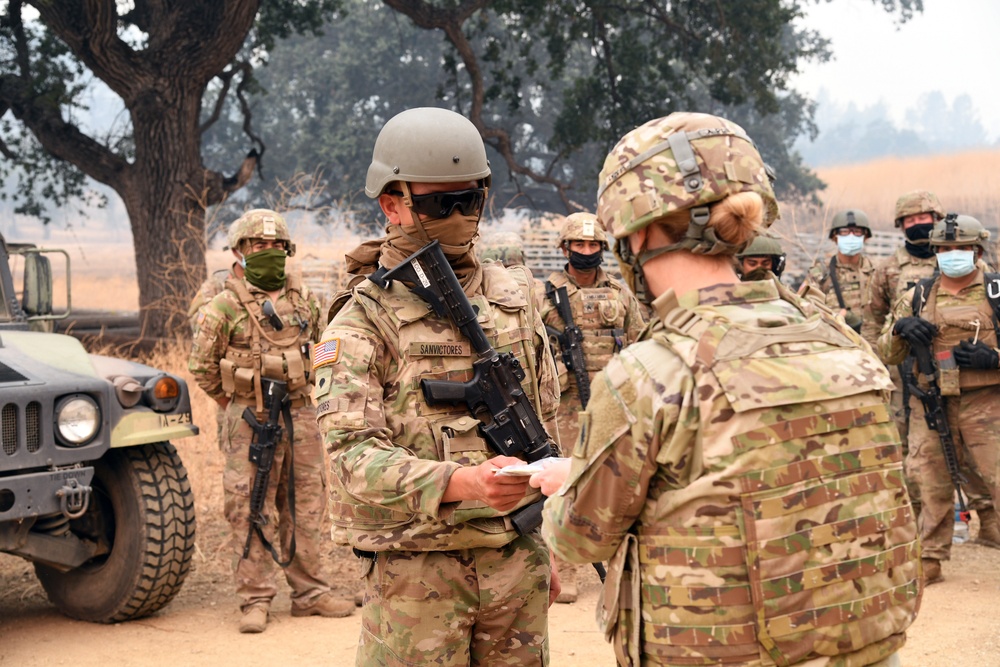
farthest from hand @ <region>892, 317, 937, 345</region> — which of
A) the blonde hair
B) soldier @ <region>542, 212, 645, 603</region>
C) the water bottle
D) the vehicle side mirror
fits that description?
the vehicle side mirror

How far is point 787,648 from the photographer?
1830mm

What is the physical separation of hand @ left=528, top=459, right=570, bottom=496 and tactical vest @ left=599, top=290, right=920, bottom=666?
0.93 ft

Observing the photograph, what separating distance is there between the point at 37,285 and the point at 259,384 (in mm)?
1330

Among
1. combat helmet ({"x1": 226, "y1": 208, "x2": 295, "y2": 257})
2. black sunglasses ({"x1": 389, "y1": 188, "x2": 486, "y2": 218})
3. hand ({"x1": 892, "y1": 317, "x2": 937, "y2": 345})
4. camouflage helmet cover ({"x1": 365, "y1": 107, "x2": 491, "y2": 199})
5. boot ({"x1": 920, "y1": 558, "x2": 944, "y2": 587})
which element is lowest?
boot ({"x1": 920, "y1": 558, "x2": 944, "y2": 587})

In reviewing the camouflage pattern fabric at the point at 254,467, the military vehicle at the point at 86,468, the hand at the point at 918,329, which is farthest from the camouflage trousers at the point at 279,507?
the hand at the point at 918,329

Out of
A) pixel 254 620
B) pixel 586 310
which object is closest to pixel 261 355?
pixel 254 620

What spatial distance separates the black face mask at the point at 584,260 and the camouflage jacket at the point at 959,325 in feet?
6.06

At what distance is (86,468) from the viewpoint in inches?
193

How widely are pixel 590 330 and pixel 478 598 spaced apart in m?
4.35

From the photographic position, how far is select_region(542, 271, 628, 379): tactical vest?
22.4 feet

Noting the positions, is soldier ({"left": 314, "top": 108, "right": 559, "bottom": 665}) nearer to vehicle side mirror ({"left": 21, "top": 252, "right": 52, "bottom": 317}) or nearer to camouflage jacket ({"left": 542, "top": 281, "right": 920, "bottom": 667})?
camouflage jacket ({"left": 542, "top": 281, "right": 920, "bottom": 667})

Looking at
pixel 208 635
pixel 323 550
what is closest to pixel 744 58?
pixel 323 550

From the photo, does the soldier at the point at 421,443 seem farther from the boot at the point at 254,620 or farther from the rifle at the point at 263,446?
the boot at the point at 254,620

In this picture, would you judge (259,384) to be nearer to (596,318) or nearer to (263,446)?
(263,446)
